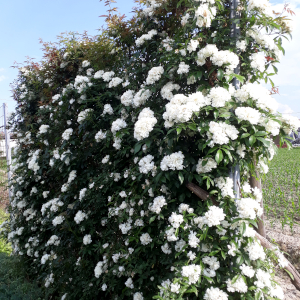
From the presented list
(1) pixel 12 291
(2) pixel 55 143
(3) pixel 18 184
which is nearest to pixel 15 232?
(3) pixel 18 184

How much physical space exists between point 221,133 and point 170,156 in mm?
388

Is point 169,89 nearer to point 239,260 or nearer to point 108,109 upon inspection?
point 108,109

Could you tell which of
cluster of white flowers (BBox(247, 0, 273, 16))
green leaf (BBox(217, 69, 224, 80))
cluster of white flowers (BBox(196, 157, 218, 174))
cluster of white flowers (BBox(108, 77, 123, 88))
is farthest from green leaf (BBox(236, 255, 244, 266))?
cluster of white flowers (BBox(108, 77, 123, 88))

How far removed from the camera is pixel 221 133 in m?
1.68

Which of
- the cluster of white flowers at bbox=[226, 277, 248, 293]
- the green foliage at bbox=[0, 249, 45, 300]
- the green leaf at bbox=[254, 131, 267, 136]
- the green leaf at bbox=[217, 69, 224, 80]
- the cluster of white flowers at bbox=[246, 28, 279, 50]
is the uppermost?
the cluster of white flowers at bbox=[246, 28, 279, 50]

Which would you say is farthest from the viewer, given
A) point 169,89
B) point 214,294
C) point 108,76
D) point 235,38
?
point 108,76

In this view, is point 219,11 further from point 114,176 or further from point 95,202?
point 95,202

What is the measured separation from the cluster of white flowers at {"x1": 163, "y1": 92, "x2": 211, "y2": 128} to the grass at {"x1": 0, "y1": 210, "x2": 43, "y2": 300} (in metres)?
2.66

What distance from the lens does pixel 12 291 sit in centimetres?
309

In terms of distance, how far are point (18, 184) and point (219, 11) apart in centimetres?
386

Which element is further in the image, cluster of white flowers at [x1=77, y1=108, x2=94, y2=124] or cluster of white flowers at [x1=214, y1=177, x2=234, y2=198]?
cluster of white flowers at [x1=77, y1=108, x2=94, y2=124]

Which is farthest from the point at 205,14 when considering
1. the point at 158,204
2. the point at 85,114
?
the point at 85,114

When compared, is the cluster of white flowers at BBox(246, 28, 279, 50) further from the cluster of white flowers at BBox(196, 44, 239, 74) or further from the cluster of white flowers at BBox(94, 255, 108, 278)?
the cluster of white flowers at BBox(94, 255, 108, 278)

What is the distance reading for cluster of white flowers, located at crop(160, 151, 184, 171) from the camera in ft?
5.90
